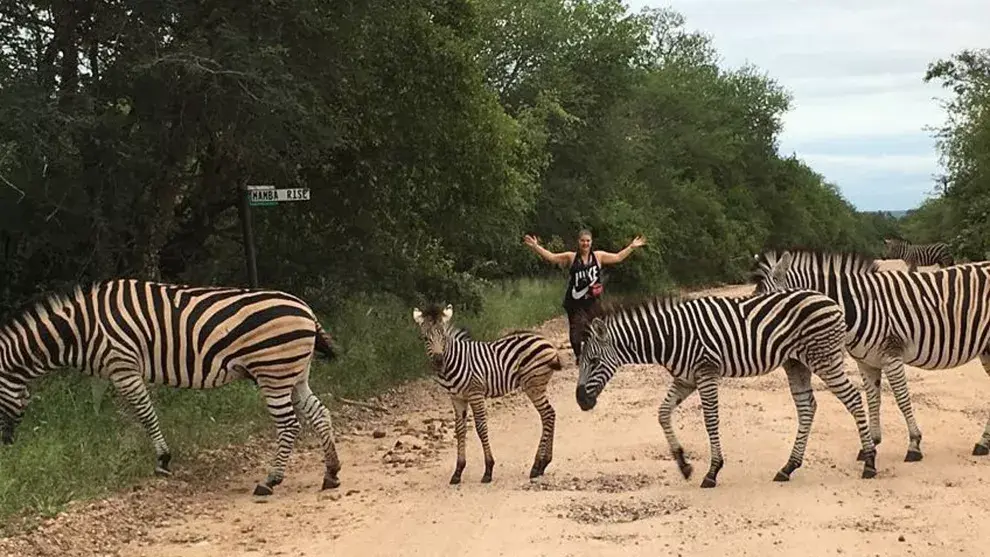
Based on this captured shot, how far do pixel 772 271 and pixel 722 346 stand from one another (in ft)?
9.85

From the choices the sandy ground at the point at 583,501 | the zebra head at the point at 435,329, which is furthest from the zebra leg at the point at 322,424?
the zebra head at the point at 435,329

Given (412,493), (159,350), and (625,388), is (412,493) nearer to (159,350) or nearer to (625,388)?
(159,350)

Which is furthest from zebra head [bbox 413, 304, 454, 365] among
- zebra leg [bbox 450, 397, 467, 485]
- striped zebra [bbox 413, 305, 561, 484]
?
zebra leg [bbox 450, 397, 467, 485]

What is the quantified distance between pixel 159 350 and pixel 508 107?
57.5ft

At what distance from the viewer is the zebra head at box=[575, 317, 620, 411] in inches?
328

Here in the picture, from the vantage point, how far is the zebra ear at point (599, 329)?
27.5 ft

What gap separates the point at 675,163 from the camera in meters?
47.8

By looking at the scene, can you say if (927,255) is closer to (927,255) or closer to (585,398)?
(927,255)

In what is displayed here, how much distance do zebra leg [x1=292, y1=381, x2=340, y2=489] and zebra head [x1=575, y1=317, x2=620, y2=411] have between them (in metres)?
2.12

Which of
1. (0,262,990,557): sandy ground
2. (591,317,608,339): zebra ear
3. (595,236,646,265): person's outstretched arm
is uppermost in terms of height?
(595,236,646,265): person's outstretched arm

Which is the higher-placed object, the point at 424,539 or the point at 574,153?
the point at 574,153

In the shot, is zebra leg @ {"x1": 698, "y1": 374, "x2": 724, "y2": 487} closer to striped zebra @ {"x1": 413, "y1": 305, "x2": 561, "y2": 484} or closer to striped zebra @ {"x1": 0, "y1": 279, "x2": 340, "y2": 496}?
striped zebra @ {"x1": 413, "y1": 305, "x2": 561, "y2": 484}

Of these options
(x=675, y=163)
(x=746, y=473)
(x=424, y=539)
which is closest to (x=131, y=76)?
(x=424, y=539)

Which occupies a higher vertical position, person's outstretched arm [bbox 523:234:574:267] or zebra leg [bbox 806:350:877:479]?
person's outstretched arm [bbox 523:234:574:267]
